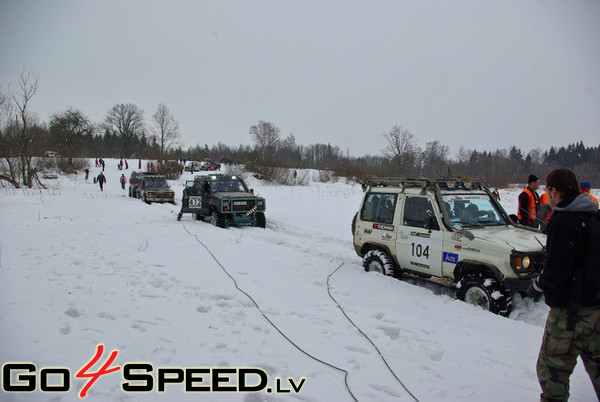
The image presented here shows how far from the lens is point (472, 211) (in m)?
6.21

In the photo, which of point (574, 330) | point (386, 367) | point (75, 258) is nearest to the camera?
point (574, 330)

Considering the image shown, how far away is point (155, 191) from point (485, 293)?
71.4ft

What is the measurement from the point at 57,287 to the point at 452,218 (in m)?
6.34

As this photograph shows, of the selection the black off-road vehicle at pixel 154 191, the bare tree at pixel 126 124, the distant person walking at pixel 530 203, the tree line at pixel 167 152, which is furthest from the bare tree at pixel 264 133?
the distant person walking at pixel 530 203

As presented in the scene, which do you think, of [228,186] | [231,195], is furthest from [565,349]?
[228,186]

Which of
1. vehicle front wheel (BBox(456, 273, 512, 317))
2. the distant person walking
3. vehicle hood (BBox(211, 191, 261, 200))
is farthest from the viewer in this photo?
vehicle hood (BBox(211, 191, 261, 200))

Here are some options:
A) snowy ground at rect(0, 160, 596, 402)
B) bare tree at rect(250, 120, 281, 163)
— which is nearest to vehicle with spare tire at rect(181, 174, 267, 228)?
snowy ground at rect(0, 160, 596, 402)

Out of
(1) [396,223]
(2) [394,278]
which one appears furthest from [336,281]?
(1) [396,223]

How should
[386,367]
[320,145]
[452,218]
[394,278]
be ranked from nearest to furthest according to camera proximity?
[386,367]
[452,218]
[394,278]
[320,145]

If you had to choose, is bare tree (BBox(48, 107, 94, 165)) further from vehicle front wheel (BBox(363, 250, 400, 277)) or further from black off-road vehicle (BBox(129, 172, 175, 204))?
vehicle front wheel (BBox(363, 250, 400, 277))

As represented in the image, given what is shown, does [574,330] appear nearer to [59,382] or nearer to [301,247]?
[59,382]

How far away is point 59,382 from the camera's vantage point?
3176 millimetres

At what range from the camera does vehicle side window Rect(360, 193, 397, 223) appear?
6.89 m

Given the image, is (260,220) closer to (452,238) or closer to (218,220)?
(218,220)
